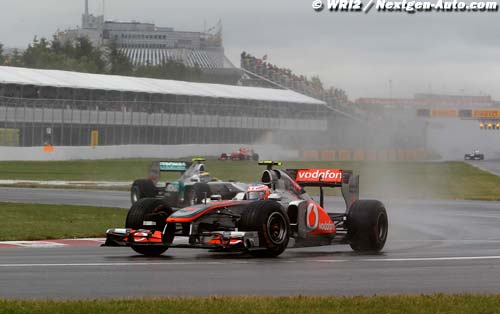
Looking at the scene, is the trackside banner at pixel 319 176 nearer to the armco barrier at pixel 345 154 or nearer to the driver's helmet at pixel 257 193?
the driver's helmet at pixel 257 193

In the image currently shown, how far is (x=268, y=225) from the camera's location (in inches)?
666

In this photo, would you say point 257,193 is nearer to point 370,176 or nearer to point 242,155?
point 370,176

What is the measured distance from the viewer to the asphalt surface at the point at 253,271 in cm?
1272

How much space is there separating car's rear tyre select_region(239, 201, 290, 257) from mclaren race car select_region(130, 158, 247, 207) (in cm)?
1032

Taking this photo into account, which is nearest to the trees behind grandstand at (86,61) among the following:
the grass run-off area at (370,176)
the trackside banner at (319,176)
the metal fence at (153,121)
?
the metal fence at (153,121)

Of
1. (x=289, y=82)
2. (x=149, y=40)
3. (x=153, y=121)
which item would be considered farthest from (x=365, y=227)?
(x=149, y=40)

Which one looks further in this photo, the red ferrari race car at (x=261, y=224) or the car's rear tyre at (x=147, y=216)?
the car's rear tyre at (x=147, y=216)

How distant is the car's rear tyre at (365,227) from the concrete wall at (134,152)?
6007 cm

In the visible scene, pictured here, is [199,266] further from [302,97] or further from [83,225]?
[302,97]

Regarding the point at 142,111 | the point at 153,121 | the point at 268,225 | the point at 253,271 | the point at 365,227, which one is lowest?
the point at 253,271

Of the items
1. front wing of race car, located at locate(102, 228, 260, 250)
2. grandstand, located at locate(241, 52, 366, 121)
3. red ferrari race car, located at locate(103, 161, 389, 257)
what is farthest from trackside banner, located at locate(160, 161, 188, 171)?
grandstand, located at locate(241, 52, 366, 121)

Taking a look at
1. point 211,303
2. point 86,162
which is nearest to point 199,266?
point 211,303

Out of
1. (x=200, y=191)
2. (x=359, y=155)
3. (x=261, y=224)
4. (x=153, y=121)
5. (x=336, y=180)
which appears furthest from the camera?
(x=359, y=155)

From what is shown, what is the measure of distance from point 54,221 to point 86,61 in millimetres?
120774
